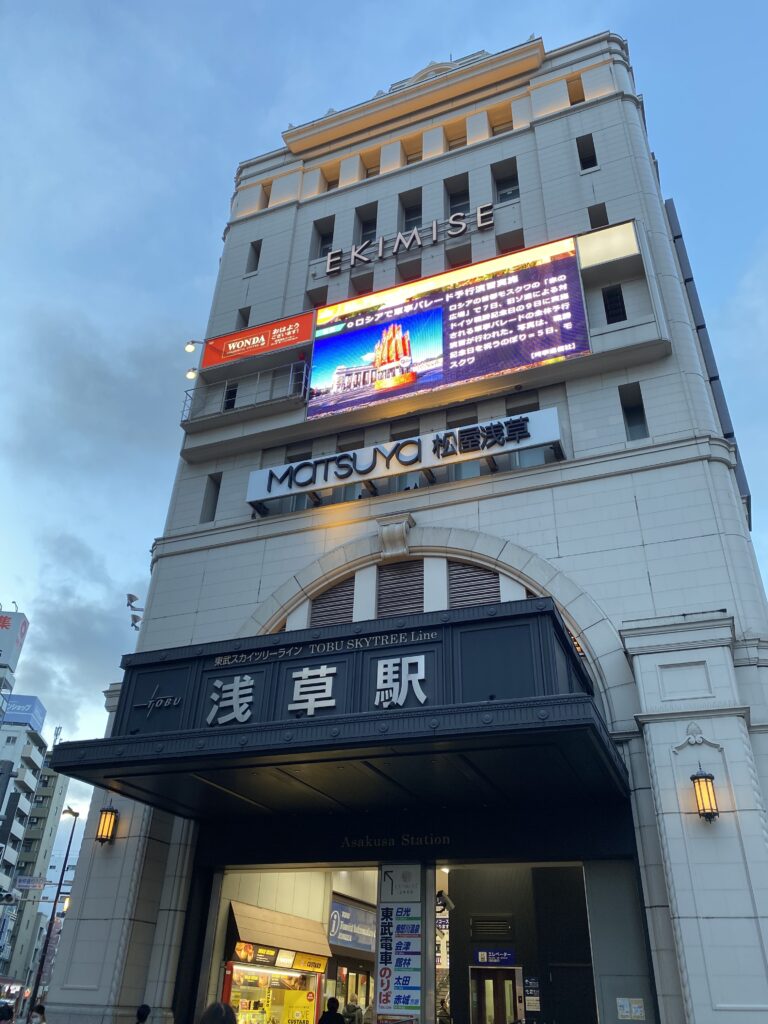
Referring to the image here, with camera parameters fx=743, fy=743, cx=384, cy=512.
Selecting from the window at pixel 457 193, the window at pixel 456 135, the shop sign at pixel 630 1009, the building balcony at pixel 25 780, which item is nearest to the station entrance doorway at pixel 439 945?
the shop sign at pixel 630 1009

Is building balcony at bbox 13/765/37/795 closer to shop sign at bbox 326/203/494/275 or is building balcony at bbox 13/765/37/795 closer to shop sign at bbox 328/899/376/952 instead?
shop sign at bbox 328/899/376/952

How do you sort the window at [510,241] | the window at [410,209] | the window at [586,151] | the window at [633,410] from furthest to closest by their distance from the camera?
the window at [410,209] < the window at [586,151] < the window at [510,241] < the window at [633,410]

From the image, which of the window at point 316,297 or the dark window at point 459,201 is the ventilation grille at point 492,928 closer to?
the window at point 316,297

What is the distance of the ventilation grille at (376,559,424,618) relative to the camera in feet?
57.6

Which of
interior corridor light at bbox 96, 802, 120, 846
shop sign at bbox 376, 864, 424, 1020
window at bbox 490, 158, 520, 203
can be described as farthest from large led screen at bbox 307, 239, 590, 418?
shop sign at bbox 376, 864, 424, 1020

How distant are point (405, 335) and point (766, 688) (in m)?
12.8

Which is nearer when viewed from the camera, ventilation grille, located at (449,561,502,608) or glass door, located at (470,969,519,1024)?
ventilation grille, located at (449,561,502,608)

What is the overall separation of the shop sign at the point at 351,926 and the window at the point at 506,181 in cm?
2240

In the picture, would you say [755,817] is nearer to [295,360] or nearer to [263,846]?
[263,846]

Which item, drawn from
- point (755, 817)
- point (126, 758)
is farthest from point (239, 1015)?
point (755, 817)

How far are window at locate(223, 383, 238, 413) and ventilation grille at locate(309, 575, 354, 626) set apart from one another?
7.68 metres

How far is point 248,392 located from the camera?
23.0 meters

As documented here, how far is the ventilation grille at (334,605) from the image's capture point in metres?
18.2

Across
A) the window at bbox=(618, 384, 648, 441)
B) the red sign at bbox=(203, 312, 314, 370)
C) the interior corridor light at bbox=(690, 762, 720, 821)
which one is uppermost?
the red sign at bbox=(203, 312, 314, 370)
